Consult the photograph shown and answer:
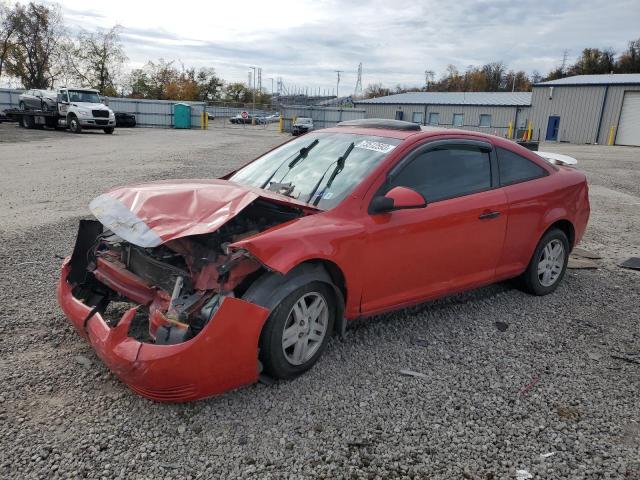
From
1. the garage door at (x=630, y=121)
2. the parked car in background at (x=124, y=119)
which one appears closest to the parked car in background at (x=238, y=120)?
the parked car in background at (x=124, y=119)

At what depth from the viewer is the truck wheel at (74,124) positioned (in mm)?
26881

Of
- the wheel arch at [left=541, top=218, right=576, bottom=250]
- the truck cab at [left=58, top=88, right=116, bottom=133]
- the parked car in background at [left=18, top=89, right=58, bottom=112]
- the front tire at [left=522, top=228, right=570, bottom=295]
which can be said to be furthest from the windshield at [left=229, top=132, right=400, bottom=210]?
the parked car in background at [left=18, top=89, right=58, bottom=112]

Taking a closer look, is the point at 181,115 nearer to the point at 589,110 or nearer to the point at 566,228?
the point at 589,110

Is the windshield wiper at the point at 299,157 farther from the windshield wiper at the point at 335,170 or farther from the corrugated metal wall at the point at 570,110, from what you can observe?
the corrugated metal wall at the point at 570,110

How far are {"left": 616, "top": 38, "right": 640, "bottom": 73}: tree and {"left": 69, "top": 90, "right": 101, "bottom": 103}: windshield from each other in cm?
5750

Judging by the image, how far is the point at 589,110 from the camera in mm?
35875

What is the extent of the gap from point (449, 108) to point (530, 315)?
4546 cm

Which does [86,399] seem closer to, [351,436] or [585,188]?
[351,436]

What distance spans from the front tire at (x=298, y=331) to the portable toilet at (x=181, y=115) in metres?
39.8

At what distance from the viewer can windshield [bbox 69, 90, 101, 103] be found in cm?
2700

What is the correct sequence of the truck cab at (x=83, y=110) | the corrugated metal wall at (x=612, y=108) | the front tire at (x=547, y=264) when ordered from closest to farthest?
1. the front tire at (x=547, y=264)
2. the truck cab at (x=83, y=110)
3. the corrugated metal wall at (x=612, y=108)

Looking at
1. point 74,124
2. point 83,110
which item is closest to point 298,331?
point 83,110

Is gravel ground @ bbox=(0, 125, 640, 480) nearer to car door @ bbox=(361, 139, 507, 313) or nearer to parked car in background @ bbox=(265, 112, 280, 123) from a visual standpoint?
car door @ bbox=(361, 139, 507, 313)

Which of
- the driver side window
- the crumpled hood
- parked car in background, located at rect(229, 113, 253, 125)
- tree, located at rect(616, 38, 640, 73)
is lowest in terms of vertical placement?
parked car in background, located at rect(229, 113, 253, 125)
